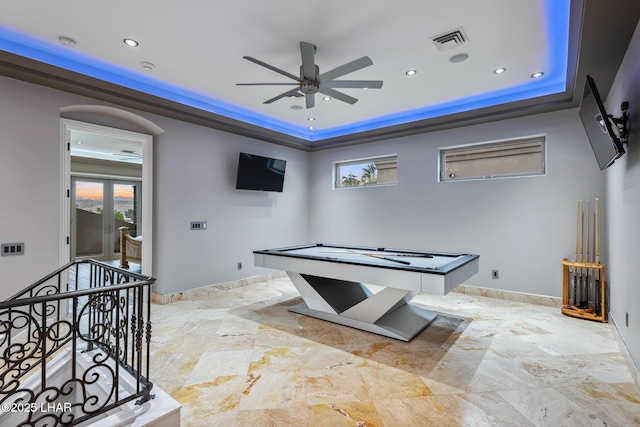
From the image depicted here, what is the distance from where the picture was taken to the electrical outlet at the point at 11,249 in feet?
10.3

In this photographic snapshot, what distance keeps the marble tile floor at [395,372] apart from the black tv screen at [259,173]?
91.6 inches

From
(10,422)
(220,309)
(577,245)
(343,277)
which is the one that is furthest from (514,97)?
(10,422)

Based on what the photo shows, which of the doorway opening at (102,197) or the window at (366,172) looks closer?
the window at (366,172)

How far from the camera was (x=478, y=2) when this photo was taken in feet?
7.86

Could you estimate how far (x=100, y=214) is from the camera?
8688 millimetres

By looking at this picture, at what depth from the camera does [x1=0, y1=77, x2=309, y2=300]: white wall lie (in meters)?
3.23

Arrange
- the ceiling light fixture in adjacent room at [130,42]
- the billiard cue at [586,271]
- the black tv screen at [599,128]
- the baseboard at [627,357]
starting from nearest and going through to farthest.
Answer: the baseboard at [627,357]
the black tv screen at [599,128]
the ceiling light fixture in adjacent room at [130,42]
the billiard cue at [586,271]

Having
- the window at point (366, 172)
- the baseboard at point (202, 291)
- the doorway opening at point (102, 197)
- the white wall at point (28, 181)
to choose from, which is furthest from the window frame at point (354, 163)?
the white wall at point (28, 181)

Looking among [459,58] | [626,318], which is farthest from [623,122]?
[626,318]

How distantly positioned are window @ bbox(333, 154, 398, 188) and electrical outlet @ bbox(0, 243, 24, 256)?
4793 mm

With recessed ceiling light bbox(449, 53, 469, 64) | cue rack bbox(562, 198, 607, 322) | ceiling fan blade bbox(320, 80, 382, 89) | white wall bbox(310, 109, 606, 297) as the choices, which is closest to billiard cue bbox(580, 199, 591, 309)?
cue rack bbox(562, 198, 607, 322)

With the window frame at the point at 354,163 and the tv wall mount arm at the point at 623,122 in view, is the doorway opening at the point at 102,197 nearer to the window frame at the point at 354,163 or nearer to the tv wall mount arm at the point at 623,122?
the window frame at the point at 354,163

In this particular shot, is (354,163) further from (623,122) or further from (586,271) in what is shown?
(623,122)

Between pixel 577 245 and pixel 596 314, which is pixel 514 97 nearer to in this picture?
pixel 577 245
